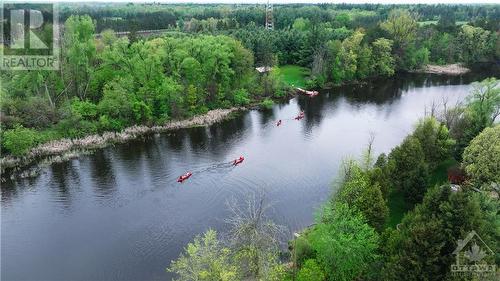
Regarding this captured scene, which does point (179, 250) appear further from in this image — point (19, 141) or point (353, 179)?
point (19, 141)

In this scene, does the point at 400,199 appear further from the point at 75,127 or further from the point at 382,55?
the point at 382,55

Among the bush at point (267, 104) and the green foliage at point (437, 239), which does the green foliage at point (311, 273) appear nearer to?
the green foliage at point (437, 239)

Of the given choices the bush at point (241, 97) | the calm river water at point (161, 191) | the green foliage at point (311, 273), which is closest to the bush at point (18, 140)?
the calm river water at point (161, 191)

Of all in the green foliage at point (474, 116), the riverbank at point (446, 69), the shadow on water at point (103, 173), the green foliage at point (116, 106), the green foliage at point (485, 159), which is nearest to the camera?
the green foliage at point (485, 159)

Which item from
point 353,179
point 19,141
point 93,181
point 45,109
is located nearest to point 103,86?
point 45,109

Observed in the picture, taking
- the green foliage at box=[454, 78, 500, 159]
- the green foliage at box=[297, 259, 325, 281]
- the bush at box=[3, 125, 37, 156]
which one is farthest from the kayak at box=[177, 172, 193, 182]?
the green foliage at box=[454, 78, 500, 159]

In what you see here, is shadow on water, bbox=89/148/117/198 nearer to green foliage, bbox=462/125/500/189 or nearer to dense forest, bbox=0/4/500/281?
dense forest, bbox=0/4/500/281

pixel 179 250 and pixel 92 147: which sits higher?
pixel 92 147
